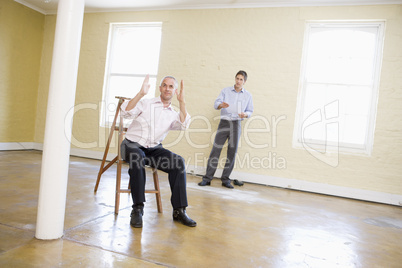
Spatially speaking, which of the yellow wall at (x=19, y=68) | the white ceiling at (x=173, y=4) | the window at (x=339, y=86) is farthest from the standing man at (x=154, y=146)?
the yellow wall at (x=19, y=68)

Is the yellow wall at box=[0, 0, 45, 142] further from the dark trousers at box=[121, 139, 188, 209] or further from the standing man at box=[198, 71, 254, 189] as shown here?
the dark trousers at box=[121, 139, 188, 209]

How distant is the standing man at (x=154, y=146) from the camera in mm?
2441

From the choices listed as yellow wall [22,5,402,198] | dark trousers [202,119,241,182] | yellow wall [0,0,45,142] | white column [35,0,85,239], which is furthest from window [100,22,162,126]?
white column [35,0,85,239]

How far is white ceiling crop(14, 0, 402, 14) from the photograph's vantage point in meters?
4.71

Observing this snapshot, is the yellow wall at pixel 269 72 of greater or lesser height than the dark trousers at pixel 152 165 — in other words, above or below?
above

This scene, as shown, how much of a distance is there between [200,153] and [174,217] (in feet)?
9.24

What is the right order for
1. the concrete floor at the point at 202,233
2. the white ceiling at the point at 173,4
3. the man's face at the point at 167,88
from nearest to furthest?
the concrete floor at the point at 202,233 < the man's face at the point at 167,88 < the white ceiling at the point at 173,4

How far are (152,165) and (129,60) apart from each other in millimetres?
3974

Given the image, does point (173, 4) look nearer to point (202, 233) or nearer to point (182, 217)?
point (182, 217)

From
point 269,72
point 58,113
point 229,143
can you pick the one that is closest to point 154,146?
point 58,113

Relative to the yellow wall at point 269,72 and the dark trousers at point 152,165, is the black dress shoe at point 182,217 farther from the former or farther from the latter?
the yellow wall at point 269,72

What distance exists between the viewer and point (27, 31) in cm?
628

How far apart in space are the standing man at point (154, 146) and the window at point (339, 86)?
9.30ft

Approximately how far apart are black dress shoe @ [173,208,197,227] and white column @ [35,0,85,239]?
3.16 ft
